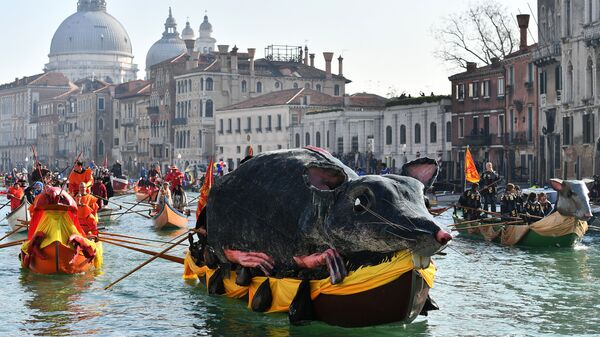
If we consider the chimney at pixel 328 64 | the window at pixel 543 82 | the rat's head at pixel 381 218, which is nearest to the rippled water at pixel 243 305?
the rat's head at pixel 381 218

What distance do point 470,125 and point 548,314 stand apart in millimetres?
53531

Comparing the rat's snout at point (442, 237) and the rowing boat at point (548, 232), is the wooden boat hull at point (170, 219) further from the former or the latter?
the rat's snout at point (442, 237)

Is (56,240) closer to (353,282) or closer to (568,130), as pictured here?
(353,282)

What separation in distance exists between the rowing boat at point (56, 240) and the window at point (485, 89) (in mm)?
49279

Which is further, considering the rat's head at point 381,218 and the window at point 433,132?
the window at point 433,132

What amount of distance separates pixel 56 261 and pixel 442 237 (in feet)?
35.0

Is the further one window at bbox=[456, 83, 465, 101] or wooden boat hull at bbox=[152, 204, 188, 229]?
window at bbox=[456, 83, 465, 101]

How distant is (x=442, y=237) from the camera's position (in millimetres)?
15633

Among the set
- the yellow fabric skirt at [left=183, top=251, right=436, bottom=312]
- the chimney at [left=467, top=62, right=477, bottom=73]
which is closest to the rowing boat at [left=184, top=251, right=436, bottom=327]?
the yellow fabric skirt at [left=183, top=251, right=436, bottom=312]

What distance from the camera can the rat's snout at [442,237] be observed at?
1559cm

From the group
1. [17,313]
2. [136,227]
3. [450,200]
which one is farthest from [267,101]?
[17,313]

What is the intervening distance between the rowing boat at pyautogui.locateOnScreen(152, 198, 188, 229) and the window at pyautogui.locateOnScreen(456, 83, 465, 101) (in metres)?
37.5

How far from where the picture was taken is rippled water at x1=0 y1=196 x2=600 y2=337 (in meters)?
18.9

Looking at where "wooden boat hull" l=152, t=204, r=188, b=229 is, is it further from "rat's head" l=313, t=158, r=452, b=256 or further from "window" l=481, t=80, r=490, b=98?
"window" l=481, t=80, r=490, b=98
